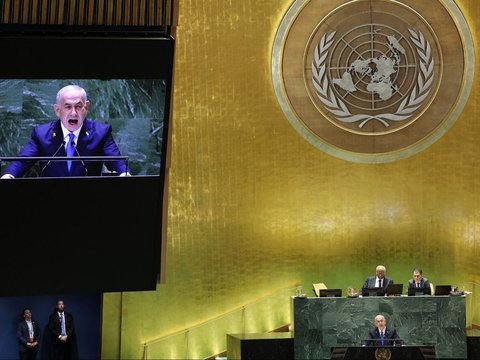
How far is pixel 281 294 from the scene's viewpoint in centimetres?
1190

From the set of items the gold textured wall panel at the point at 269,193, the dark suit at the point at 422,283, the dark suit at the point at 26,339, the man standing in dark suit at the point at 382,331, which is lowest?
the dark suit at the point at 26,339

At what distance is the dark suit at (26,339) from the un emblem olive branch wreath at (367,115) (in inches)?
206

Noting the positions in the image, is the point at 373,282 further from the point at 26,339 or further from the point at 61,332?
the point at 26,339

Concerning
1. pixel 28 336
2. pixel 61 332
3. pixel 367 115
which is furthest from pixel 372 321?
pixel 28 336

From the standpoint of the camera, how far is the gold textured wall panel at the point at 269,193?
11.9m

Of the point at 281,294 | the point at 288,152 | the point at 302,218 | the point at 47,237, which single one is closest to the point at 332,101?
the point at 288,152

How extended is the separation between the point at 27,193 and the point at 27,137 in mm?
630

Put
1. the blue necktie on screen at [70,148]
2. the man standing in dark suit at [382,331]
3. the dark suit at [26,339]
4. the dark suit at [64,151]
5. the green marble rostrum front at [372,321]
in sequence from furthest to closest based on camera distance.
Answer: the dark suit at [26,339]
the green marble rostrum front at [372,321]
the man standing in dark suit at [382,331]
the blue necktie on screen at [70,148]
the dark suit at [64,151]

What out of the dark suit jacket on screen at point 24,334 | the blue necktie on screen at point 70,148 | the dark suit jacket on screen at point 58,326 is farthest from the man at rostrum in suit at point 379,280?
the dark suit jacket on screen at point 24,334

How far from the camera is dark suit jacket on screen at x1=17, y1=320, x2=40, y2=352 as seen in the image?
36.7 ft

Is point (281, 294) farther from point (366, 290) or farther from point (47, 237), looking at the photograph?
point (47, 237)

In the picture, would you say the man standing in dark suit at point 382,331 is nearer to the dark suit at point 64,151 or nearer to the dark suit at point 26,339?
the dark suit at point 64,151

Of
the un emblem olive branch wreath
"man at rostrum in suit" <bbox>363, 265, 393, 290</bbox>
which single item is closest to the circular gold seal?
the un emblem olive branch wreath

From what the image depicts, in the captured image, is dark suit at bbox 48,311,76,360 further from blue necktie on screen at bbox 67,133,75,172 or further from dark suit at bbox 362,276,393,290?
dark suit at bbox 362,276,393,290
